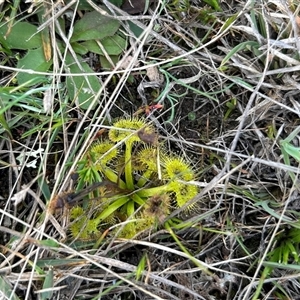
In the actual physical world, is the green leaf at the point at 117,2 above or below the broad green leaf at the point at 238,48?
above

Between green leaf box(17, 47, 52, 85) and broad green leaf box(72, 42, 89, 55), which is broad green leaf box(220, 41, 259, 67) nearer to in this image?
broad green leaf box(72, 42, 89, 55)

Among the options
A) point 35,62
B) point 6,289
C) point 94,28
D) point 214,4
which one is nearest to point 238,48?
point 214,4

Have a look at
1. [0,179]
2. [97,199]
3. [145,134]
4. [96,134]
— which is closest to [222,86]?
[145,134]

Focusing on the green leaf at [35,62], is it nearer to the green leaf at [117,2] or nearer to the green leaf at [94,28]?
the green leaf at [94,28]

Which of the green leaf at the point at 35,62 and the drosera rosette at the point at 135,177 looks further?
the green leaf at the point at 35,62

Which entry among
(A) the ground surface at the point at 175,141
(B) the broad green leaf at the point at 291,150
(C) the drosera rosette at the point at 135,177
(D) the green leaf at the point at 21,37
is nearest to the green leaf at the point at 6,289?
(A) the ground surface at the point at 175,141

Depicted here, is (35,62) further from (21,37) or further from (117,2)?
(117,2)
